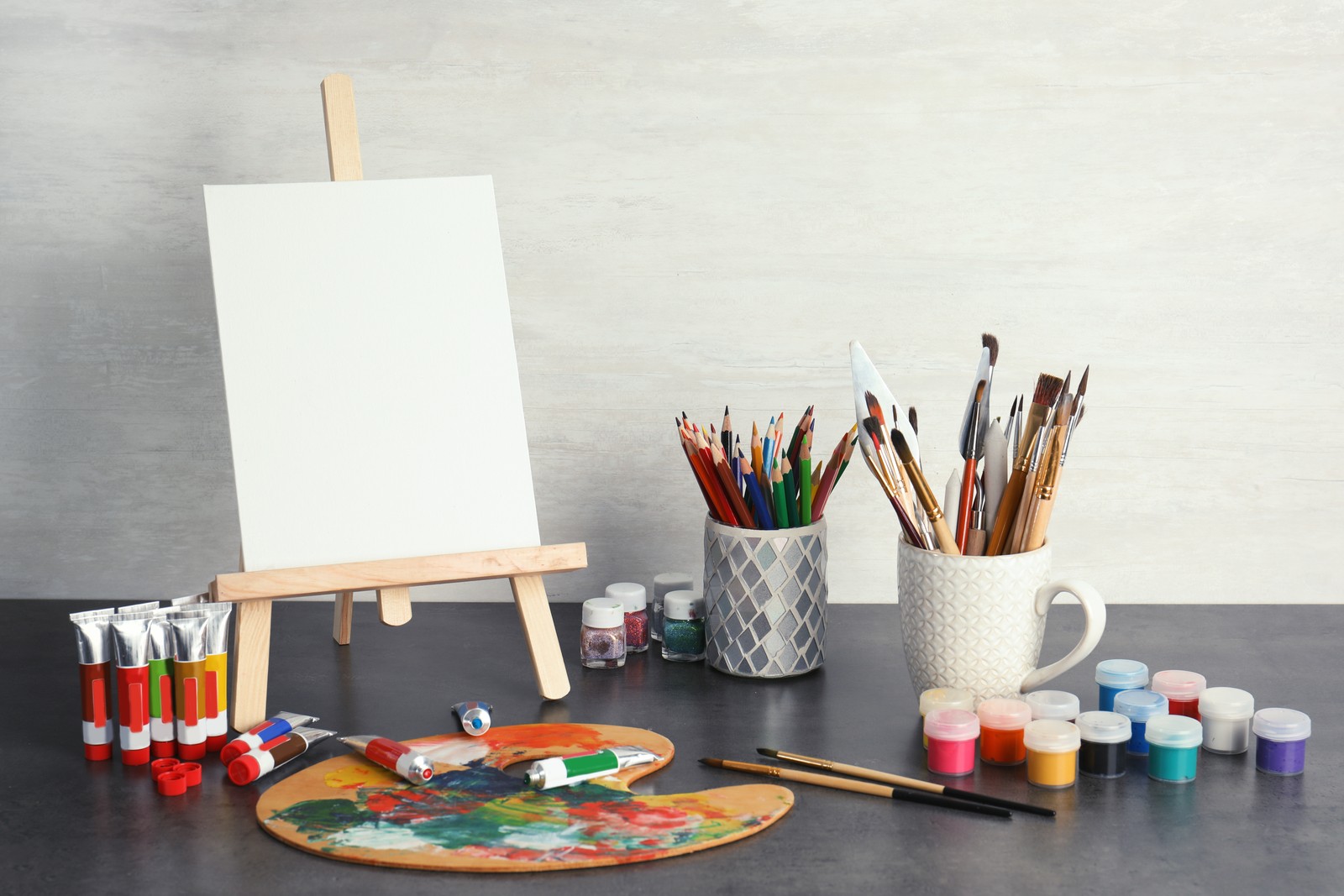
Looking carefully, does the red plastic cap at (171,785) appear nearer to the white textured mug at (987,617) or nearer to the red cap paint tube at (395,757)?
the red cap paint tube at (395,757)

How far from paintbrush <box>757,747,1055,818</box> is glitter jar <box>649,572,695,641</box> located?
295 mm

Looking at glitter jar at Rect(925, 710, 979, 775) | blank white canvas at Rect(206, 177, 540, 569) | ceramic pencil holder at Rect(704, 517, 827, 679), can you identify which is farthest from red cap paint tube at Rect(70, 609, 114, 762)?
glitter jar at Rect(925, 710, 979, 775)

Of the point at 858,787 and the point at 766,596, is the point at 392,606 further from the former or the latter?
the point at 858,787

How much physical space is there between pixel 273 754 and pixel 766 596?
0.44 metres

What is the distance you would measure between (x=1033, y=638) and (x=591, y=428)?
55 cm

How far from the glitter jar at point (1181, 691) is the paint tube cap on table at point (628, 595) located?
18.8 inches

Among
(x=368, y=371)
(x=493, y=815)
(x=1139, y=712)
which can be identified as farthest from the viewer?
(x=368, y=371)

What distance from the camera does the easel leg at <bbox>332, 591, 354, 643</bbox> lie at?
1.20 m

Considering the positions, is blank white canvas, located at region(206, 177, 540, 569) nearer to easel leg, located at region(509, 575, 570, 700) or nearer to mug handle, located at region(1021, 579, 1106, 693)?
easel leg, located at region(509, 575, 570, 700)

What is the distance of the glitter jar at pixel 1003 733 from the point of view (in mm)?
920

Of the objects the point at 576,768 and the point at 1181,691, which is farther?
the point at 1181,691

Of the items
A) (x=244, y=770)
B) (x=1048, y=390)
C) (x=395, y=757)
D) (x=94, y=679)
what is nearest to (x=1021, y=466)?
(x=1048, y=390)

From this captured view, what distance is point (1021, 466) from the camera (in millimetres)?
1012

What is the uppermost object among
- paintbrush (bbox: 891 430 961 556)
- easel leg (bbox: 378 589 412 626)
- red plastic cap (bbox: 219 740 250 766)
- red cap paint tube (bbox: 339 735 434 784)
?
paintbrush (bbox: 891 430 961 556)
